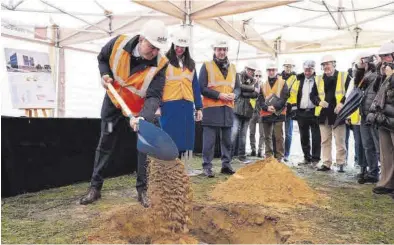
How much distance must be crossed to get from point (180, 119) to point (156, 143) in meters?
1.75

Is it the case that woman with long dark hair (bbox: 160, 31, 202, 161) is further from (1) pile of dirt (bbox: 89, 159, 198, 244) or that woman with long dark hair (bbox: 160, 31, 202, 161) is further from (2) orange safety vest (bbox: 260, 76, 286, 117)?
(2) orange safety vest (bbox: 260, 76, 286, 117)

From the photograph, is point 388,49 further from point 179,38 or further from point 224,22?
point 224,22

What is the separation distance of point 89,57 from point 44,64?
172 inches

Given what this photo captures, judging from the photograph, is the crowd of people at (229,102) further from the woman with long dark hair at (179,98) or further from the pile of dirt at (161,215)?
the pile of dirt at (161,215)

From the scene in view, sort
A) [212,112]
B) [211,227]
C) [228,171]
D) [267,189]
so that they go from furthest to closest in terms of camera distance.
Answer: [228,171]
[212,112]
[267,189]
[211,227]

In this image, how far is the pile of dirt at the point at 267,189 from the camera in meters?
3.75

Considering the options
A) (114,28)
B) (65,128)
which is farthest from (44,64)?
(114,28)

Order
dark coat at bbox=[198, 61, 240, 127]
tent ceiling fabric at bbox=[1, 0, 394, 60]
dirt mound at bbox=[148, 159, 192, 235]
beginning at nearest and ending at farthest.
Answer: dirt mound at bbox=[148, 159, 192, 235] < dark coat at bbox=[198, 61, 240, 127] < tent ceiling fabric at bbox=[1, 0, 394, 60]

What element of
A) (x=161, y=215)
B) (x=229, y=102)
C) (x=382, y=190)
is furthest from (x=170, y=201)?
(x=382, y=190)

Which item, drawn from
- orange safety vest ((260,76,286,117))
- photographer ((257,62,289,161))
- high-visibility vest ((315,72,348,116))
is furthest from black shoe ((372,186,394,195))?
orange safety vest ((260,76,286,117))

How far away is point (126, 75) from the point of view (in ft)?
10.8

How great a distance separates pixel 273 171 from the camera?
4180 millimetres

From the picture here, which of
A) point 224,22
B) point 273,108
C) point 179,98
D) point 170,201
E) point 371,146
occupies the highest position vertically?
point 224,22

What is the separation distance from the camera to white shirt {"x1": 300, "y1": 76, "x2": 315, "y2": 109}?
19.8ft
